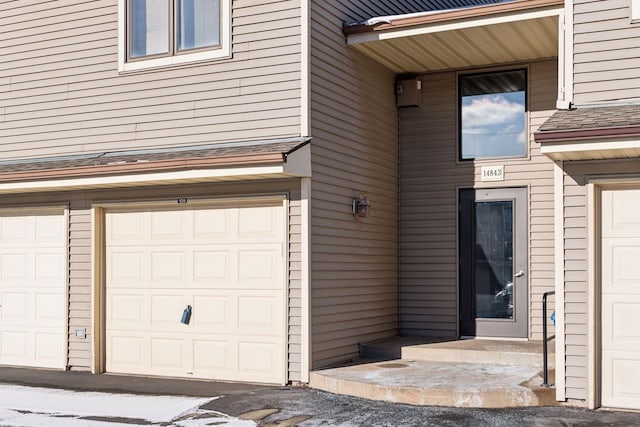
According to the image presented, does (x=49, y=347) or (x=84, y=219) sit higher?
(x=84, y=219)

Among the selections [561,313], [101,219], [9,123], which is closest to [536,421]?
[561,313]

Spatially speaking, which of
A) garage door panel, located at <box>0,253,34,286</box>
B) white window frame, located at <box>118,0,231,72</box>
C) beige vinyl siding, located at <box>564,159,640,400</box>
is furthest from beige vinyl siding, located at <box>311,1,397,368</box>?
garage door panel, located at <box>0,253,34,286</box>

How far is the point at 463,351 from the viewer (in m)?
10.1

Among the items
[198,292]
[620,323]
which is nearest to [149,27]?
[198,292]

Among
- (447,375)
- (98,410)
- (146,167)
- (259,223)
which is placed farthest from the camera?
(259,223)

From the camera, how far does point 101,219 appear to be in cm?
1105

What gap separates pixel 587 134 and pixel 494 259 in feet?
13.6

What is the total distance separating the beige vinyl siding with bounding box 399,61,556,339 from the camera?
11.2 meters

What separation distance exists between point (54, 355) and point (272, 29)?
5285mm

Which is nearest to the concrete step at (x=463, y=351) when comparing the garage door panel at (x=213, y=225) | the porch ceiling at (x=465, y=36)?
the garage door panel at (x=213, y=225)

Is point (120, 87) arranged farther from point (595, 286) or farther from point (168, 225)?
point (595, 286)

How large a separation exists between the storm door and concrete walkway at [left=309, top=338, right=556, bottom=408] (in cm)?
41

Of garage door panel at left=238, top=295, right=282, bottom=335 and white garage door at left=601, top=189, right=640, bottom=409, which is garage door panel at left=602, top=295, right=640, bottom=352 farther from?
garage door panel at left=238, top=295, right=282, bottom=335

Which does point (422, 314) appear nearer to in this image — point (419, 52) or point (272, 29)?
point (419, 52)
